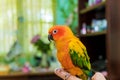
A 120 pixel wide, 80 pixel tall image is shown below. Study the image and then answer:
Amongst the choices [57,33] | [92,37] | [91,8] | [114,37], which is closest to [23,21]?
[92,37]

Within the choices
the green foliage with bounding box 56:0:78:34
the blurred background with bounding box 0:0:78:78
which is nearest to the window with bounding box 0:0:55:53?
the blurred background with bounding box 0:0:78:78

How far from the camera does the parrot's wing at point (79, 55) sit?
0.58 metres

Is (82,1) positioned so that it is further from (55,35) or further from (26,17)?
(55,35)

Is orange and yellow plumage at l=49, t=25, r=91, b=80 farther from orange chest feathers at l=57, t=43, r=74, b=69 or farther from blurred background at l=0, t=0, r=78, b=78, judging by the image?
blurred background at l=0, t=0, r=78, b=78

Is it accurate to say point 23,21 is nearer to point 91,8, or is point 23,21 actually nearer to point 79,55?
point 91,8

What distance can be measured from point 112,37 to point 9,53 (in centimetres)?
175

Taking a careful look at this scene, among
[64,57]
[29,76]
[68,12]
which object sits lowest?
[29,76]

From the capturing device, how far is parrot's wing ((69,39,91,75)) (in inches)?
23.0

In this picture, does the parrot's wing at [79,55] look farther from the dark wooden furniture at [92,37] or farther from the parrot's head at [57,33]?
the dark wooden furniture at [92,37]

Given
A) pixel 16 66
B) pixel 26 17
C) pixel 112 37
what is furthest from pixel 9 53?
pixel 112 37

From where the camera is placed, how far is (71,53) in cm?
60

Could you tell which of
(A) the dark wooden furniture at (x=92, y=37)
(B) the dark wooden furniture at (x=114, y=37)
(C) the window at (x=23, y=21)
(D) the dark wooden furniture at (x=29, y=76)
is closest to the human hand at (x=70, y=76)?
(B) the dark wooden furniture at (x=114, y=37)

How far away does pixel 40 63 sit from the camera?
319 centimetres

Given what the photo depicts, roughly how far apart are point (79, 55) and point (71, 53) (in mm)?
19
